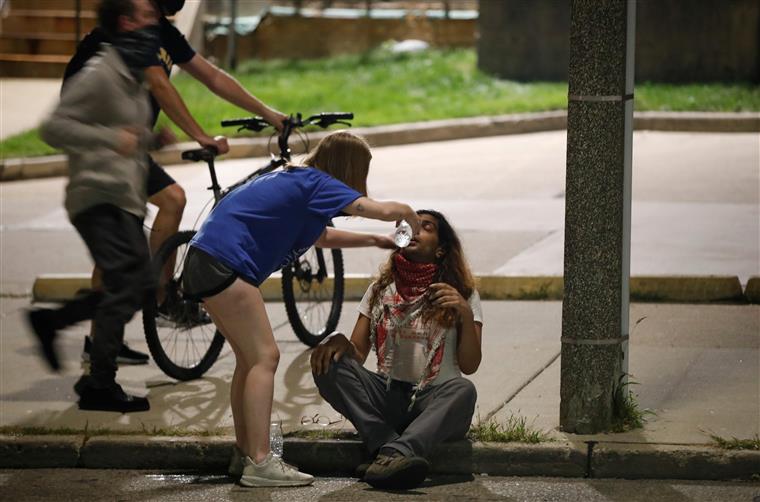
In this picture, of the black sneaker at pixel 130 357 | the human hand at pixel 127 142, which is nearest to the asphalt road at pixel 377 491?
the human hand at pixel 127 142

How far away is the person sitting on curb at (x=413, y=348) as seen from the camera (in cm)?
632

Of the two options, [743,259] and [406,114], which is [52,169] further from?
[743,259]

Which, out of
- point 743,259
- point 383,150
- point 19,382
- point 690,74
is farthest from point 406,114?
point 19,382

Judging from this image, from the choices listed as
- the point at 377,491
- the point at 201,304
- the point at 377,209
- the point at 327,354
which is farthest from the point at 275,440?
the point at 201,304

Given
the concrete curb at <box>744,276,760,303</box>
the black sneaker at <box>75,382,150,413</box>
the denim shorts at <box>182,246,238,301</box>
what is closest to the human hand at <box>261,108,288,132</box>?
the black sneaker at <box>75,382,150,413</box>

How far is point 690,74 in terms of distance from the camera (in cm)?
1833

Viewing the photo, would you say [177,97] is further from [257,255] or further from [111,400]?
[257,255]

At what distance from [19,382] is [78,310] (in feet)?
5.45

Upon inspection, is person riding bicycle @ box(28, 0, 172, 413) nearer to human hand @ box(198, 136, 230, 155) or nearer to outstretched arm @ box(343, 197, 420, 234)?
outstretched arm @ box(343, 197, 420, 234)

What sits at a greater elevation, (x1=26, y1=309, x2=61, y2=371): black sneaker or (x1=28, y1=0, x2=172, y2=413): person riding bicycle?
(x1=28, y1=0, x2=172, y2=413): person riding bicycle

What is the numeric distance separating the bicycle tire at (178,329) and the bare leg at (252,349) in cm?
115

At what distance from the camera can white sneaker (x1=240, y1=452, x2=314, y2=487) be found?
20.3 ft

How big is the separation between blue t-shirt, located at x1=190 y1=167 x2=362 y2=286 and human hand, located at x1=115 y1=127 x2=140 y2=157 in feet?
1.43

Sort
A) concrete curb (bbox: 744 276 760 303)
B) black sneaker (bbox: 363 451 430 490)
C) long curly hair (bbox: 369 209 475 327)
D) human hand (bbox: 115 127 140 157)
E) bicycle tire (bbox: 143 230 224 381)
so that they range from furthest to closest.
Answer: concrete curb (bbox: 744 276 760 303) → bicycle tire (bbox: 143 230 224 381) → long curly hair (bbox: 369 209 475 327) → human hand (bbox: 115 127 140 157) → black sneaker (bbox: 363 451 430 490)
